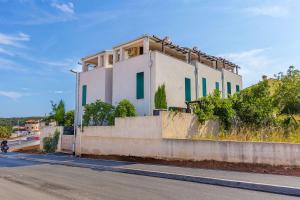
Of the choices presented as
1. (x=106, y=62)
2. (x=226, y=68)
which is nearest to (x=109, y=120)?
(x=106, y=62)

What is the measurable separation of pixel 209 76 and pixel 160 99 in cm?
941

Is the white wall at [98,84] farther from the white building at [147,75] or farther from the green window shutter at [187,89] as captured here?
the green window shutter at [187,89]

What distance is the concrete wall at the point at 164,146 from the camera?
1345cm

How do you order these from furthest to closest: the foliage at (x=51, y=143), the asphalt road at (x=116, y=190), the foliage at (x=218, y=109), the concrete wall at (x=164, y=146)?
1. the foliage at (x=51, y=143)
2. the foliage at (x=218, y=109)
3. the concrete wall at (x=164, y=146)
4. the asphalt road at (x=116, y=190)

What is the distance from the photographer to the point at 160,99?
23.3 m

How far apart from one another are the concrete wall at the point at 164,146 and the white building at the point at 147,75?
4008mm

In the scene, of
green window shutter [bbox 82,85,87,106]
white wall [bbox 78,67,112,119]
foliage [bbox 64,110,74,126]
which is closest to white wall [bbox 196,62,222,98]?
white wall [bbox 78,67,112,119]

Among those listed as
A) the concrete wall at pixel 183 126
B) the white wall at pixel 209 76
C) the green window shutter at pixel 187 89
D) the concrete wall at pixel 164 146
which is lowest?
the concrete wall at pixel 164 146

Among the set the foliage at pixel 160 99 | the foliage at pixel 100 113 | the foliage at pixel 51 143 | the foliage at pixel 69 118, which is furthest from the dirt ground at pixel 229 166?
the foliage at pixel 69 118

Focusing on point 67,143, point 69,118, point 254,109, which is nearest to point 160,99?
point 254,109

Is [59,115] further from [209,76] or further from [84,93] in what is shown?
[209,76]

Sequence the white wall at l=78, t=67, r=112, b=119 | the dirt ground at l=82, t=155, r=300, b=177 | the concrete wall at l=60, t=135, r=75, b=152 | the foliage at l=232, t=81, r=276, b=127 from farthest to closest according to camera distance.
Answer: the white wall at l=78, t=67, r=112, b=119, the concrete wall at l=60, t=135, r=75, b=152, the foliage at l=232, t=81, r=276, b=127, the dirt ground at l=82, t=155, r=300, b=177

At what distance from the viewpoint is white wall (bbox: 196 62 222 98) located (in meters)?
28.8

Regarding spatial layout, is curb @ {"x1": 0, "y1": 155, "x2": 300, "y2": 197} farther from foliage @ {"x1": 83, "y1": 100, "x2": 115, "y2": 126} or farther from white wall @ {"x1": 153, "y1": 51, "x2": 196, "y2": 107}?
white wall @ {"x1": 153, "y1": 51, "x2": 196, "y2": 107}
